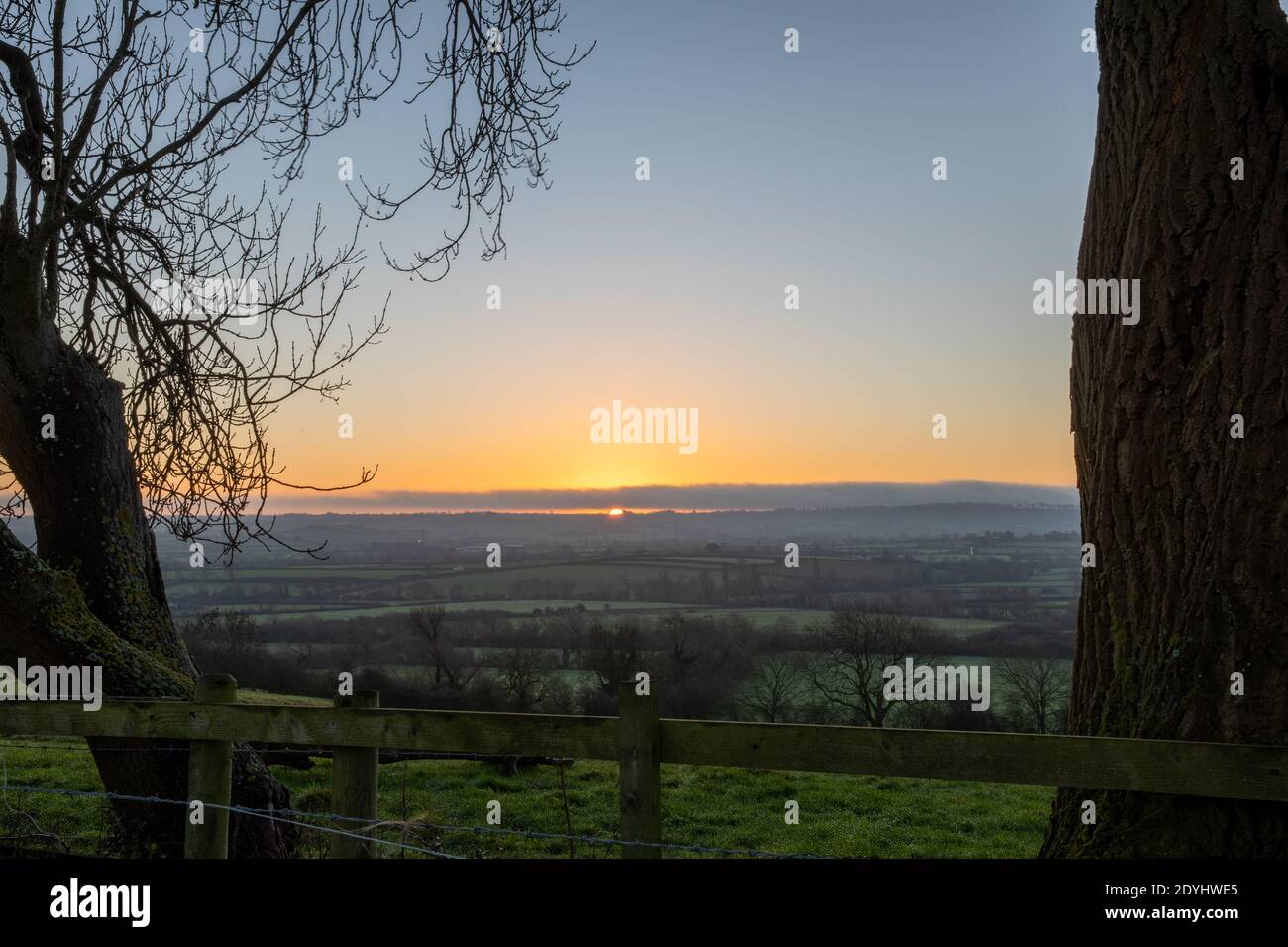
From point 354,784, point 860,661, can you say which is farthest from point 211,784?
point 860,661

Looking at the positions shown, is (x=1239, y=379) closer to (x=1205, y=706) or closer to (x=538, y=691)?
(x=1205, y=706)

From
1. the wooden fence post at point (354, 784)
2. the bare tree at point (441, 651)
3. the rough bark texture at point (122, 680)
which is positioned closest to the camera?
the wooden fence post at point (354, 784)

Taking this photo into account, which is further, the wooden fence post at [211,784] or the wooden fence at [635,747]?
the wooden fence post at [211,784]

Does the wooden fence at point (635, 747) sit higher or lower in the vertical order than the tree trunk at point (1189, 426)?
lower

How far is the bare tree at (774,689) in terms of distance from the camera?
92.2 ft

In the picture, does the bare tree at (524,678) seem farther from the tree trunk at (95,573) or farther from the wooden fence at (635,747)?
the wooden fence at (635,747)

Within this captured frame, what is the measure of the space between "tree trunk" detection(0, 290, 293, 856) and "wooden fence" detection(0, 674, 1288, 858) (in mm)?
1329

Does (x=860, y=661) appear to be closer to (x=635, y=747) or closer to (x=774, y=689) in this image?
(x=774, y=689)

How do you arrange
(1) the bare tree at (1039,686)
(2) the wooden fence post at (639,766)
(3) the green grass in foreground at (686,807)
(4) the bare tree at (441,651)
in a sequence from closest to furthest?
1. (2) the wooden fence post at (639,766)
2. (3) the green grass in foreground at (686,807)
3. (4) the bare tree at (441,651)
4. (1) the bare tree at (1039,686)

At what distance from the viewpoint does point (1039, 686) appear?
29062 millimetres

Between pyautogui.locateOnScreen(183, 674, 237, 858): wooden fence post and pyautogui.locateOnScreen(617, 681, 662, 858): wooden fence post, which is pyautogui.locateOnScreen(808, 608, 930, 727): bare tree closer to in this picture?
pyautogui.locateOnScreen(183, 674, 237, 858): wooden fence post

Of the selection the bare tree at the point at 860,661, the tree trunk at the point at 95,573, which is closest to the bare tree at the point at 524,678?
the bare tree at the point at 860,661

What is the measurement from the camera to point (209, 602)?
39938 millimetres
